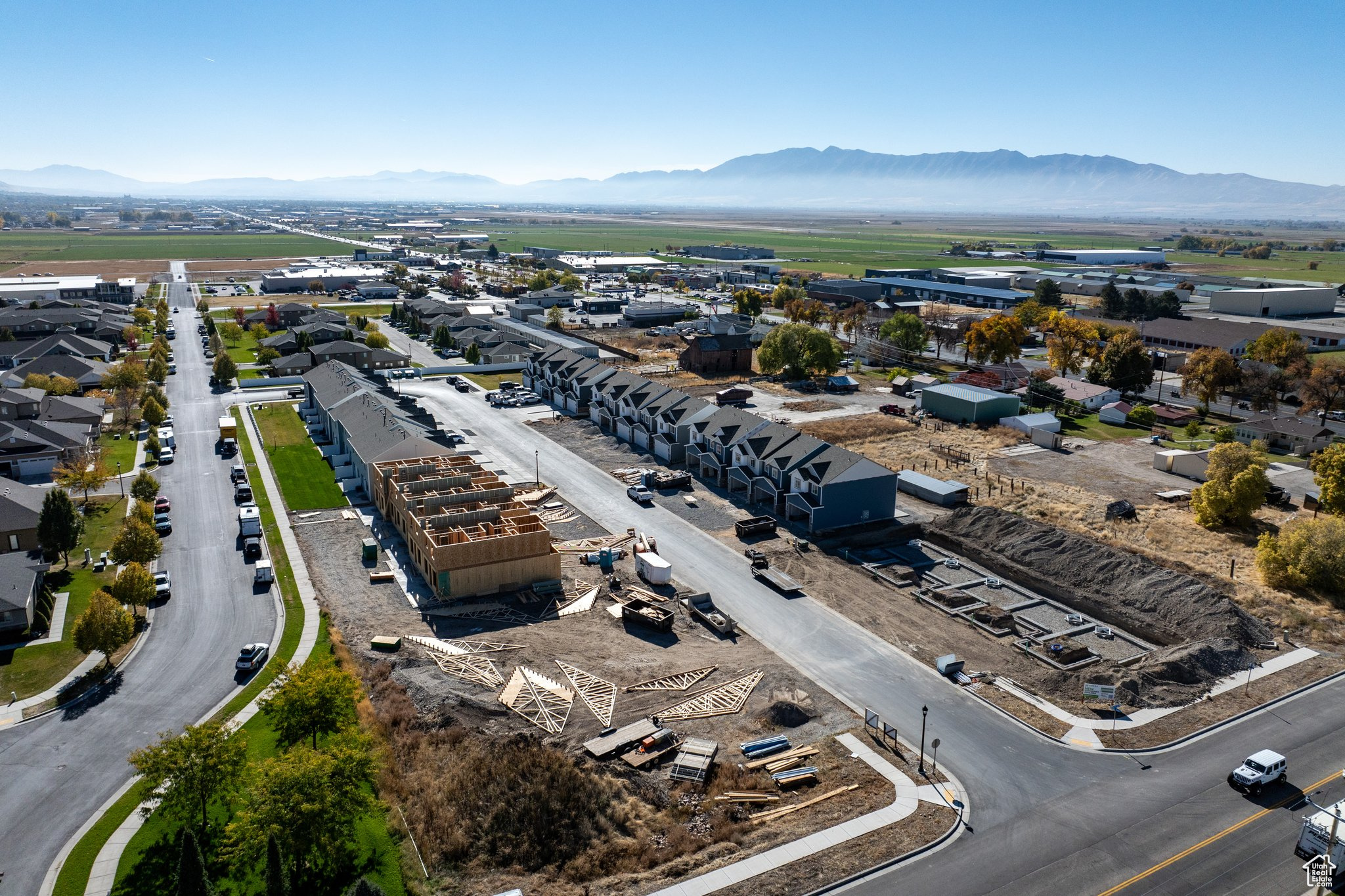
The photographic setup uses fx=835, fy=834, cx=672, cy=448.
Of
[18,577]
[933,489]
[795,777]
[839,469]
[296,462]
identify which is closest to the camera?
[795,777]

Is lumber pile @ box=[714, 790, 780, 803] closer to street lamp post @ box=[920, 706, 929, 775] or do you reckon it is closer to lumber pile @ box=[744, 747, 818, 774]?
lumber pile @ box=[744, 747, 818, 774]

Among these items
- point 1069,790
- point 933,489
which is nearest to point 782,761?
point 1069,790

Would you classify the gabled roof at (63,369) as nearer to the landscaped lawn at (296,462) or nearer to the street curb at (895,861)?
the landscaped lawn at (296,462)

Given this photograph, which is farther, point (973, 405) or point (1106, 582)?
point (973, 405)

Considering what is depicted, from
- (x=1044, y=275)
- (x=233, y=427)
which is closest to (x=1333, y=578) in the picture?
(x=233, y=427)

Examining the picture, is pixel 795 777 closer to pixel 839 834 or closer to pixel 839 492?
pixel 839 834

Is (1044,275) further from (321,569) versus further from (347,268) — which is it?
(321,569)

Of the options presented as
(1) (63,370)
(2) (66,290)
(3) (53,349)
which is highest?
(2) (66,290)
